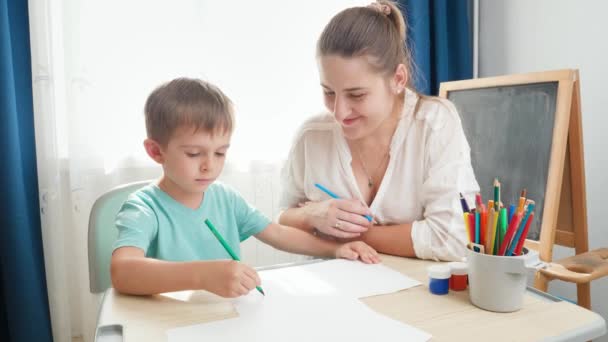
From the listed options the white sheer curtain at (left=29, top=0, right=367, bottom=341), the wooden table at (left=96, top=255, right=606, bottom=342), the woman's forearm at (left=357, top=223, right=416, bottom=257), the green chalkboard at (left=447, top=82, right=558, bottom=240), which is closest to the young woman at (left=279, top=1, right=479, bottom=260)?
the woman's forearm at (left=357, top=223, right=416, bottom=257)

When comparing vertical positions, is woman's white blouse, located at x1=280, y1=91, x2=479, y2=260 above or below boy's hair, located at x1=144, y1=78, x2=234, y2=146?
below

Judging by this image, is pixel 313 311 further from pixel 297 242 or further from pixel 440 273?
pixel 297 242

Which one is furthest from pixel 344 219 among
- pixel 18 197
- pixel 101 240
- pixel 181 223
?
pixel 18 197

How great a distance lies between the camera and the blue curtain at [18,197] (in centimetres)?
166

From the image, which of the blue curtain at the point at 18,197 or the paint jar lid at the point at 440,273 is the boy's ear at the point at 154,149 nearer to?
the paint jar lid at the point at 440,273

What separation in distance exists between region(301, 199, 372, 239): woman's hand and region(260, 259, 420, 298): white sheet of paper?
109 millimetres

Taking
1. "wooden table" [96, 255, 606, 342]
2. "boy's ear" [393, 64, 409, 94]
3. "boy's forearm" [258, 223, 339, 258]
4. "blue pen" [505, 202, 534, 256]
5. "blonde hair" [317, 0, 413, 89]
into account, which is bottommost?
"wooden table" [96, 255, 606, 342]

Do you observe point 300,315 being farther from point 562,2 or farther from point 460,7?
point 460,7

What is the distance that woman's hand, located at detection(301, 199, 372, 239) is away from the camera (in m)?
1.03

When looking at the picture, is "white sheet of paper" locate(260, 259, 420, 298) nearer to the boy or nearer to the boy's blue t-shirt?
the boy

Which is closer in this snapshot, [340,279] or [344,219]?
[340,279]

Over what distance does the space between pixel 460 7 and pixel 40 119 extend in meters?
1.99

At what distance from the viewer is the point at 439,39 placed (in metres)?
2.27

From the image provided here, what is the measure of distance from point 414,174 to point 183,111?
0.58 m
